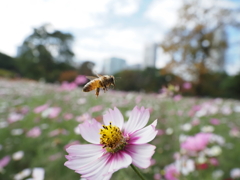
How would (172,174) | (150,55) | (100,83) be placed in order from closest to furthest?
(100,83) → (172,174) → (150,55)

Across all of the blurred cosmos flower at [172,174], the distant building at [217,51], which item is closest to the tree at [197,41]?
the distant building at [217,51]

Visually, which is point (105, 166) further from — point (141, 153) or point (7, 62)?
point (7, 62)

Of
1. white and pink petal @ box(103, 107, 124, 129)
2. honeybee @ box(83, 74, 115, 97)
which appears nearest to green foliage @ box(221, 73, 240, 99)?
honeybee @ box(83, 74, 115, 97)

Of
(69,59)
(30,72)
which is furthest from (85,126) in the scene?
(69,59)

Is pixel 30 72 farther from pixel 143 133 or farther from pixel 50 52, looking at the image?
pixel 143 133

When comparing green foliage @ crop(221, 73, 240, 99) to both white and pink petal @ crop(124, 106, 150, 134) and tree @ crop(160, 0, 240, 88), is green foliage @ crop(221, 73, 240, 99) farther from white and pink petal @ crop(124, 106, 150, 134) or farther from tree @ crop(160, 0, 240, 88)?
white and pink petal @ crop(124, 106, 150, 134)

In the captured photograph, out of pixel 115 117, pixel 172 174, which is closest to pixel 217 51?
pixel 172 174
